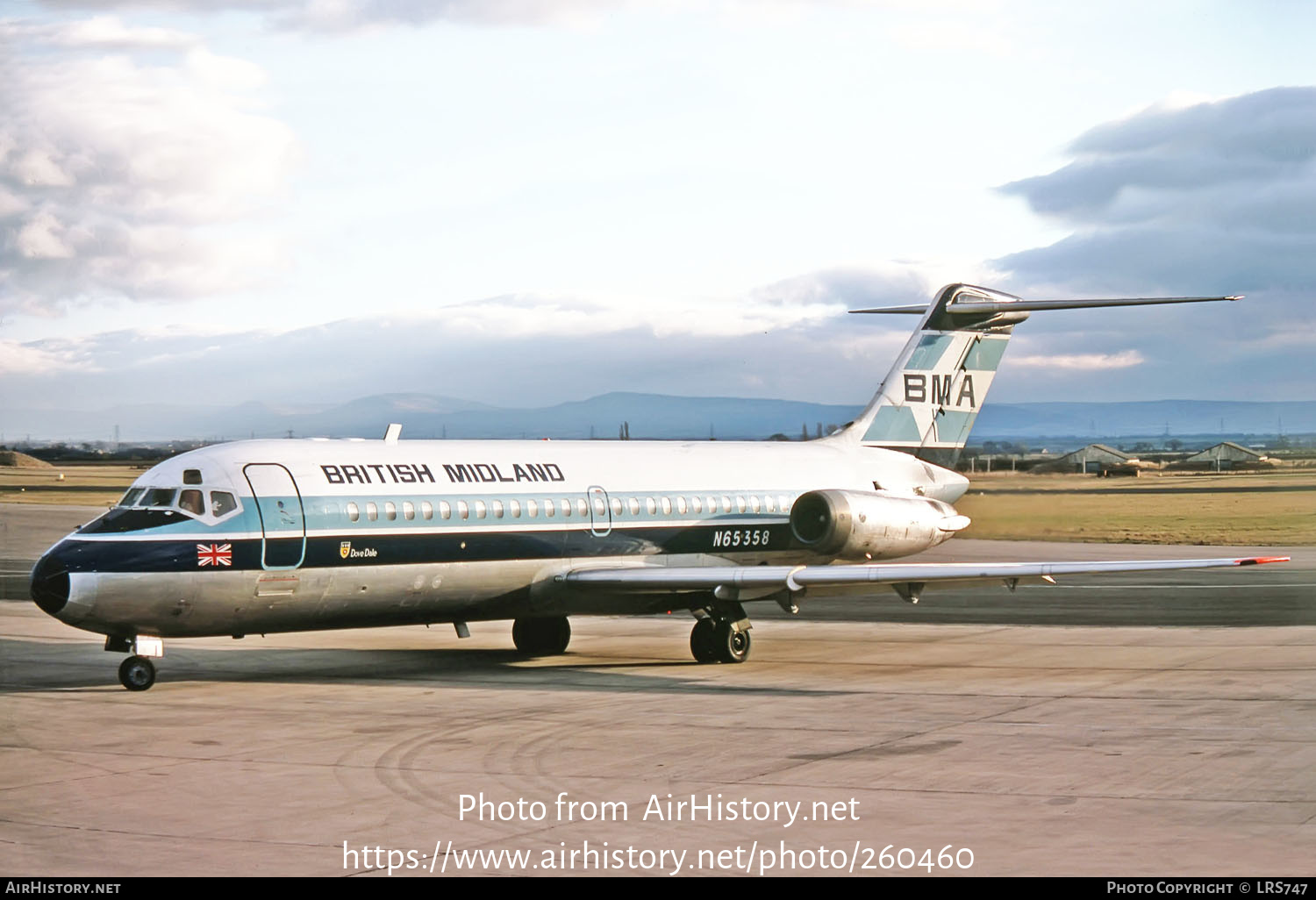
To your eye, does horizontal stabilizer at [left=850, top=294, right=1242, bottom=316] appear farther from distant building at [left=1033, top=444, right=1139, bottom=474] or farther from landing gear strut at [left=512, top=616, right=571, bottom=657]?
distant building at [left=1033, top=444, right=1139, bottom=474]

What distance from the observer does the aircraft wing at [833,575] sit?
71.9 ft

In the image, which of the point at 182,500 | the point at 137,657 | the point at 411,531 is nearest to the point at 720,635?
the point at 411,531

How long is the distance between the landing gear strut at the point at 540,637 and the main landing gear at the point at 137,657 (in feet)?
22.1

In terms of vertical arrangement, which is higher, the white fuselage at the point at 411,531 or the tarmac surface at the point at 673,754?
the white fuselage at the point at 411,531

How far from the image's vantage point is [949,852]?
1150cm

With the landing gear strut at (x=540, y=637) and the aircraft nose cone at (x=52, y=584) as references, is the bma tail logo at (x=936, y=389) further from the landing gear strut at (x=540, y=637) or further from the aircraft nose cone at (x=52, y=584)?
A: the aircraft nose cone at (x=52, y=584)

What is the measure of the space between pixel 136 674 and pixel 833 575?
1002 cm

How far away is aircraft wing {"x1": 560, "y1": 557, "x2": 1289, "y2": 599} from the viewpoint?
21.9m

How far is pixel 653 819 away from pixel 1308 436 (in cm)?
5973

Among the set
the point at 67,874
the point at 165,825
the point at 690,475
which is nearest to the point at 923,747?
the point at 165,825

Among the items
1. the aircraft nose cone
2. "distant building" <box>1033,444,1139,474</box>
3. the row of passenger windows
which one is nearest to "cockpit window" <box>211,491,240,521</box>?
the row of passenger windows

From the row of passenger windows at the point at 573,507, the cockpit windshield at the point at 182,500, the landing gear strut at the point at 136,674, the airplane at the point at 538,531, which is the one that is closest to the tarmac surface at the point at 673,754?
the landing gear strut at the point at 136,674

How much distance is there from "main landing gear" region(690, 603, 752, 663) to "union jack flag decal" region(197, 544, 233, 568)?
302 inches
